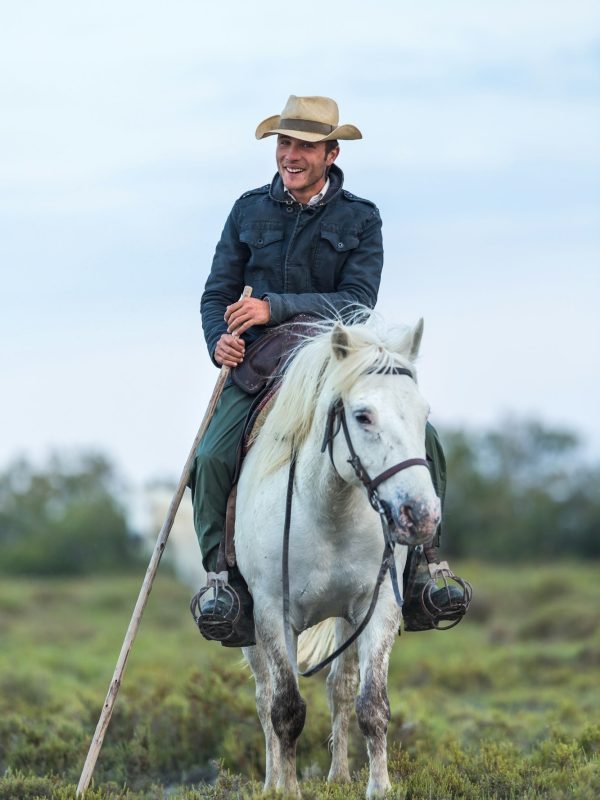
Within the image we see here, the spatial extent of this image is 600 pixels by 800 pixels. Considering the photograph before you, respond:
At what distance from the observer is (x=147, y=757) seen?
9.91 metres

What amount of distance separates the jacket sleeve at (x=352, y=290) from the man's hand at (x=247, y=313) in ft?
0.16

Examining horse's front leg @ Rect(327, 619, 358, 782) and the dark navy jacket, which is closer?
the dark navy jacket

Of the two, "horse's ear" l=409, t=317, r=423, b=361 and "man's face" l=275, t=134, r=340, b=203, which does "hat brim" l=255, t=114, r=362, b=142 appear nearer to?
"man's face" l=275, t=134, r=340, b=203

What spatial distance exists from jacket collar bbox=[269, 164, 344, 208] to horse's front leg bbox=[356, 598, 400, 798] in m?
2.43

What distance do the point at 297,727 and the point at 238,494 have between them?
1304 mm

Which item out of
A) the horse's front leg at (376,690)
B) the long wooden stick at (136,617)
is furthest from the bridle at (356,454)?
the long wooden stick at (136,617)

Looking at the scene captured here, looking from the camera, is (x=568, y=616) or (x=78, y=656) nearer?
(x=78, y=656)

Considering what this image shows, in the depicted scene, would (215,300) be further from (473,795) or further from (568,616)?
(568,616)

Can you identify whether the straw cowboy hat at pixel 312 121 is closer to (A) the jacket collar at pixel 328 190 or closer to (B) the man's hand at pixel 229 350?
(A) the jacket collar at pixel 328 190

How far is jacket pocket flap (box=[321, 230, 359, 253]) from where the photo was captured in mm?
7734

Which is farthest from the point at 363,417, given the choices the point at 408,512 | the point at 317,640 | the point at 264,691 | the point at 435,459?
the point at 317,640

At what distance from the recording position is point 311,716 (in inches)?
407

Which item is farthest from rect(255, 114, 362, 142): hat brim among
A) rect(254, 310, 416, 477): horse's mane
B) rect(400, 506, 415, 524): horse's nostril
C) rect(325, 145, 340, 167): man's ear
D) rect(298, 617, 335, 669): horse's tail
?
rect(298, 617, 335, 669): horse's tail

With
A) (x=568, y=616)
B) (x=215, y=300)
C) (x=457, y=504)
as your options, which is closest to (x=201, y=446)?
(x=215, y=300)
